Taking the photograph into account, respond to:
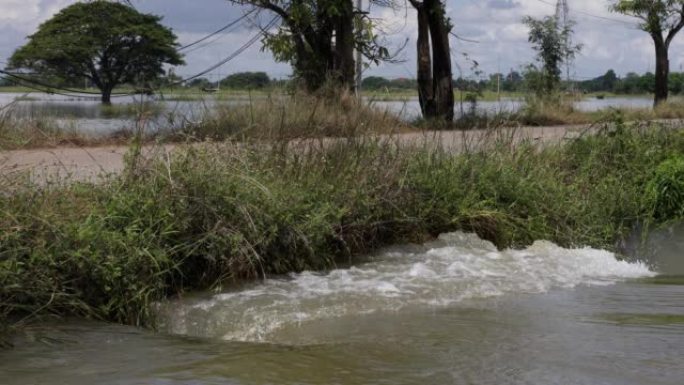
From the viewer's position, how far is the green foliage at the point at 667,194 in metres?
10.9

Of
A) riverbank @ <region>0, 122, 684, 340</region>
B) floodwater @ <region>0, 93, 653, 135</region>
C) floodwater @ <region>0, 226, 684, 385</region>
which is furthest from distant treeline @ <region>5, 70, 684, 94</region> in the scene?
floodwater @ <region>0, 226, 684, 385</region>

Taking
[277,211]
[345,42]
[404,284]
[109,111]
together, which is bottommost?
[404,284]

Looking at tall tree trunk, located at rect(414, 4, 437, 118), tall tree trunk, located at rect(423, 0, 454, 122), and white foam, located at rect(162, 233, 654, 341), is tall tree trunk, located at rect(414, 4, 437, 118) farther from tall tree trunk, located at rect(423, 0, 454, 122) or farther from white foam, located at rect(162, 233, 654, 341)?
white foam, located at rect(162, 233, 654, 341)

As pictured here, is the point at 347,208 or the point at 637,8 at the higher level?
the point at 637,8

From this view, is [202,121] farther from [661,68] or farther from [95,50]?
[661,68]

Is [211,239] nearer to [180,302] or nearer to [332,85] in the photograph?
[180,302]

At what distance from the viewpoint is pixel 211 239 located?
7.00 m

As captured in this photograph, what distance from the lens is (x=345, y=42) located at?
19.0 meters

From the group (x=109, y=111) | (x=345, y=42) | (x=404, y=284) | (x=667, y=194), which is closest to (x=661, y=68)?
(x=345, y=42)

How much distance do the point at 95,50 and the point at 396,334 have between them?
44.5 feet

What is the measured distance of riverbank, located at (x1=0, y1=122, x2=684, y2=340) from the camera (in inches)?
241

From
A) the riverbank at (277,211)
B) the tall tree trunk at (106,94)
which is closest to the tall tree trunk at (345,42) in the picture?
the tall tree trunk at (106,94)

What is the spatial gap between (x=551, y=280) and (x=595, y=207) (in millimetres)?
2680

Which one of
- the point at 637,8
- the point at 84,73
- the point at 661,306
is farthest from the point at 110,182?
the point at 637,8
